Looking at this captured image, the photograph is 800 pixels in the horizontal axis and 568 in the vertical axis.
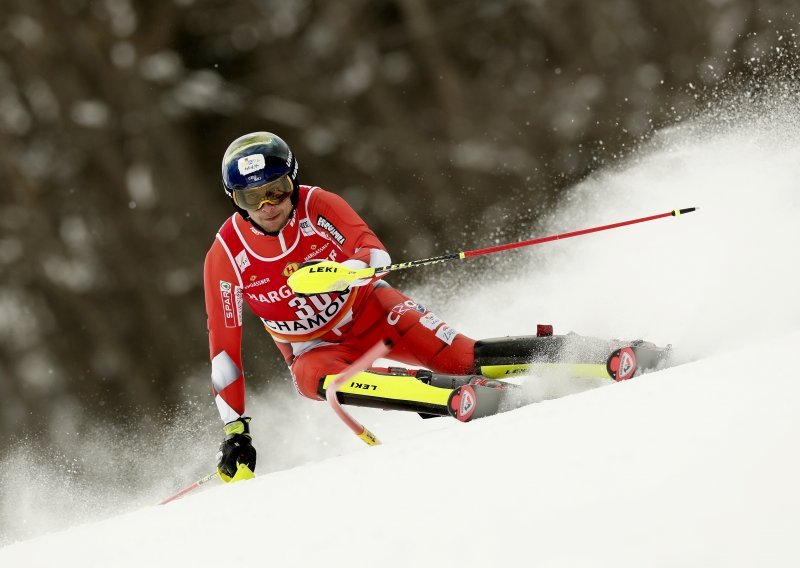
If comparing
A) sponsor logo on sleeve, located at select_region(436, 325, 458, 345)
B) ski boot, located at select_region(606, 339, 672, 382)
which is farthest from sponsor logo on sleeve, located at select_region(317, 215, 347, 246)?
ski boot, located at select_region(606, 339, 672, 382)

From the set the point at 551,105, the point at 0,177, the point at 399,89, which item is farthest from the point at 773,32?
the point at 0,177

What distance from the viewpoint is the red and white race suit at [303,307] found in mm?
3777

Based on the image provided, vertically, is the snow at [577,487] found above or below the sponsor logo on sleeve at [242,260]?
below

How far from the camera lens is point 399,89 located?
743cm

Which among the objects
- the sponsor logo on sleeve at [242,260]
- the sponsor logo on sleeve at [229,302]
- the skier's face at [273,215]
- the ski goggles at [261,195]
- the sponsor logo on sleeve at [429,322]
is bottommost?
the sponsor logo on sleeve at [429,322]

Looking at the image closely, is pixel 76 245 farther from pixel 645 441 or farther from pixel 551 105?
pixel 645 441

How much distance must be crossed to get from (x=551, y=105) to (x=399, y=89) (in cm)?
128

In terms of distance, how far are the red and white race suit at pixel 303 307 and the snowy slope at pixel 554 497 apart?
3.49ft

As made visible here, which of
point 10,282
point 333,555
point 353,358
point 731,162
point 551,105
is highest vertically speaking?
point 551,105

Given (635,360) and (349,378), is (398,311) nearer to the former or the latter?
(349,378)

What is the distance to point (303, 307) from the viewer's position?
3873mm

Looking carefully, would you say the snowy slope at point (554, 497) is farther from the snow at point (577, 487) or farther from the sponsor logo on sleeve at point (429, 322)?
the sponsor logo on sleeve at point (429, 322)

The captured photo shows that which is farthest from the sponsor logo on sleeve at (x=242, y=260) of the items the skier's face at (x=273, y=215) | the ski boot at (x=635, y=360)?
the ski boot at (x=635, y=360)

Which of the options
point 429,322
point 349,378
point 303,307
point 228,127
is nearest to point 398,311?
point 429,322
